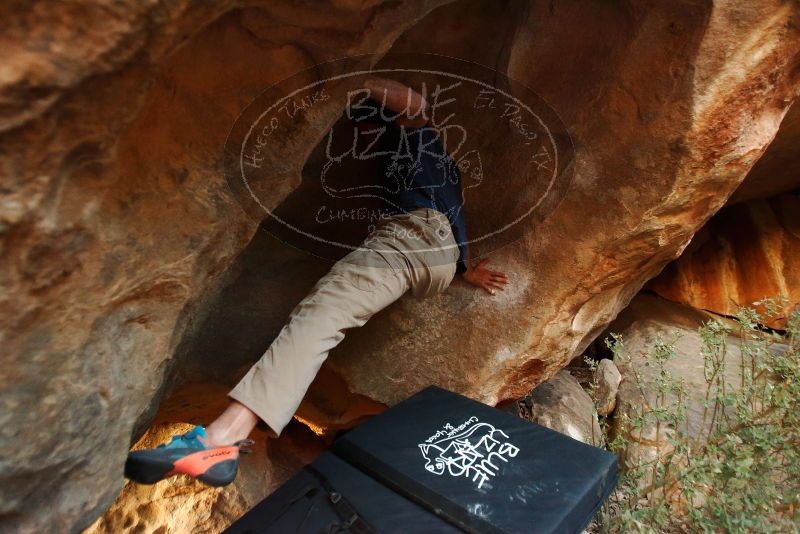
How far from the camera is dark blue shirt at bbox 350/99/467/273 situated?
6.70 ft

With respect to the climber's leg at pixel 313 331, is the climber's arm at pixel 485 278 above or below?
below

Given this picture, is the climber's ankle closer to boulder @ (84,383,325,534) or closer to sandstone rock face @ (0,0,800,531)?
sandstone rock face @ (0,0,800,531)

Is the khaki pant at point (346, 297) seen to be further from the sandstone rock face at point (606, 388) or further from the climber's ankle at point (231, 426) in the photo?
the sandstone rock face at point (606, 388)

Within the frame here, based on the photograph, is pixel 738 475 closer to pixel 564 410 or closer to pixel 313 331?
pixel 564 410

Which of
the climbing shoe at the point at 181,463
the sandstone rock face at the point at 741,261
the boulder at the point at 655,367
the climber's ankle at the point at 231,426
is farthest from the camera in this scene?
the sandstone rock face at the point at 741,261

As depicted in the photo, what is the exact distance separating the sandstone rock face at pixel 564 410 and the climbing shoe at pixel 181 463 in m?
1.87

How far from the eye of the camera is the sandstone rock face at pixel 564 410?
2725 millimetres

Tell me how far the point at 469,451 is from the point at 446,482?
0.15 meters

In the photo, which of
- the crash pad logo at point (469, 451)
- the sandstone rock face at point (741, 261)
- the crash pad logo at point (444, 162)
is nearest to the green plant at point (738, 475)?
the crash pad logo at point (469, 451)

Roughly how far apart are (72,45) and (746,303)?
5.19 m

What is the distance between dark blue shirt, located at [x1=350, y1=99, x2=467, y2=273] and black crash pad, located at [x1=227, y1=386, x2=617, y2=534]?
0.87m

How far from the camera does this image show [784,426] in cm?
191

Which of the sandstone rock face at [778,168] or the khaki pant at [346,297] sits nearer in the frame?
the khaki pant at [346,297]

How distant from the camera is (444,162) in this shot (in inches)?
85.9
